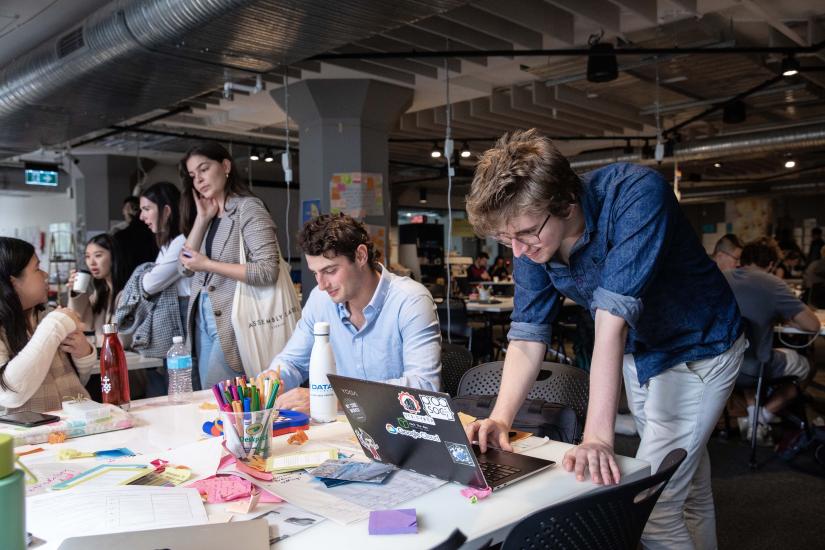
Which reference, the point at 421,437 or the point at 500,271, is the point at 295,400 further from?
the point at 500,271

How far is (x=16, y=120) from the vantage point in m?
6.13

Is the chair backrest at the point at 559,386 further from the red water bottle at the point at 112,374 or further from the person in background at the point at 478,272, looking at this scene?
the person in background at the point at 478,272

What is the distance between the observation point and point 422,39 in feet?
18.5

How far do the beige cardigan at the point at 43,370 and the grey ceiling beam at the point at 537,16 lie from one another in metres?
3.66

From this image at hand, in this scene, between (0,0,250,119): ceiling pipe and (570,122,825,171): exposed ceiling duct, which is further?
(570,122,825,171): exposed ceiling duct

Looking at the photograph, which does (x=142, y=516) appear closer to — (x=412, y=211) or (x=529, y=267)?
(x=529, y=267)

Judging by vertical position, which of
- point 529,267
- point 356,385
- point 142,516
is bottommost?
point 142,516

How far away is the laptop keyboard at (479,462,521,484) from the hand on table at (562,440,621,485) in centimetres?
12

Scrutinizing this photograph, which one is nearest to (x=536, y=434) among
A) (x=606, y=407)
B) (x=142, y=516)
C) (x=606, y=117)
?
(x=606, y=407)

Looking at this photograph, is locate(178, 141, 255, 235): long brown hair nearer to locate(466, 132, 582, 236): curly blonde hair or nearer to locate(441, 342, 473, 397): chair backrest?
locate(441, 342, 473, 397): chair backrest

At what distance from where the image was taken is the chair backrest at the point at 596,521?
984 mm

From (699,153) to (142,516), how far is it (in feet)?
32.6

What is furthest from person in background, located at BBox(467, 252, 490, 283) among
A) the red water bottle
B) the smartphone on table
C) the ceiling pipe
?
the smartphone on table

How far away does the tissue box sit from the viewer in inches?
72.1
